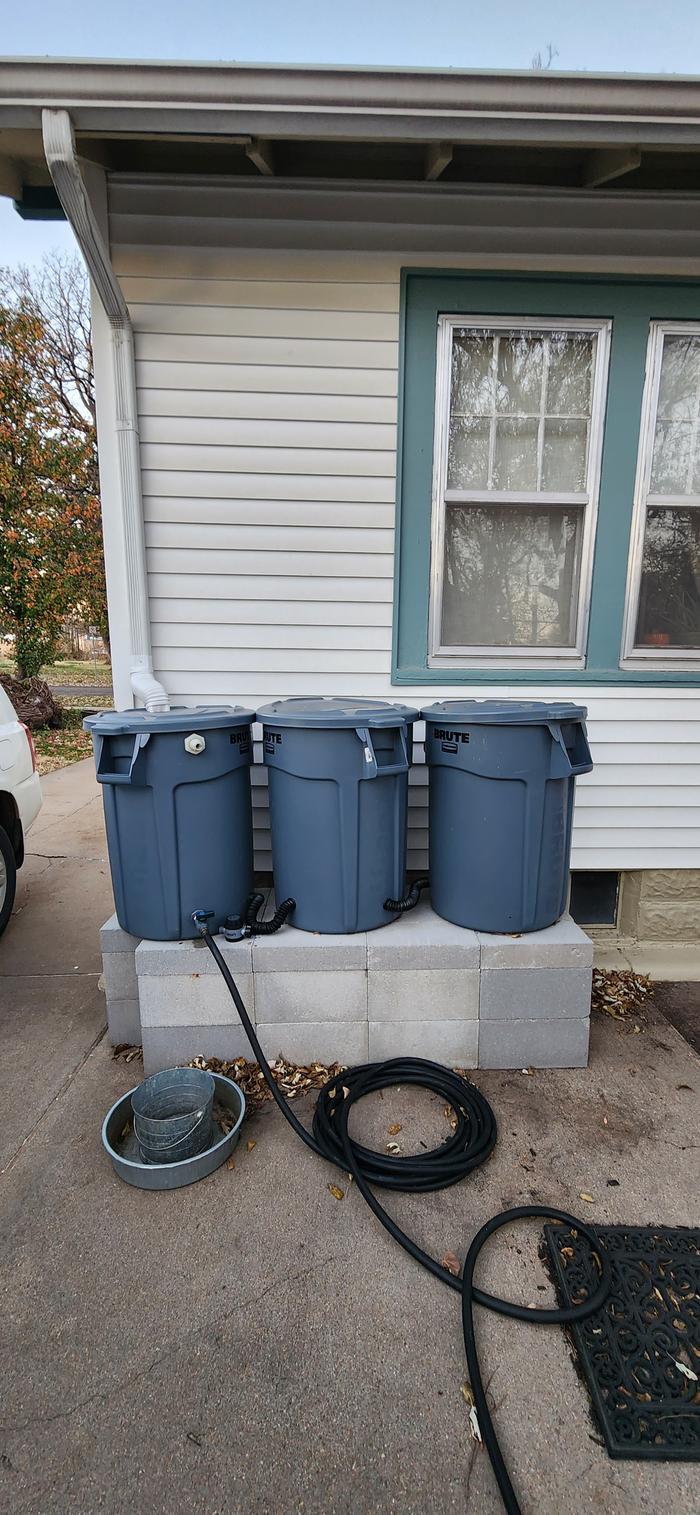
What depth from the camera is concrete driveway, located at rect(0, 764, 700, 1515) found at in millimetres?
1202

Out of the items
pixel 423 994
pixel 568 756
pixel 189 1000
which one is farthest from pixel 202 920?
pixel 568 756

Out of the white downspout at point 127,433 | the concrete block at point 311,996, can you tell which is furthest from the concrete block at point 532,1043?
the white downspout at point 127,433

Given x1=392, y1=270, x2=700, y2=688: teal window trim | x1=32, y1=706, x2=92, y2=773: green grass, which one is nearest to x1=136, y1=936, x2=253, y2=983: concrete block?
x1=392, y1=270, x2=700, y2=688: teal window trim

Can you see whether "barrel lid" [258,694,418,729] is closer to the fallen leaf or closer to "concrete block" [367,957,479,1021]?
"concrete block" [367,957,479,1021]

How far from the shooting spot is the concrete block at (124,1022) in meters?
2.51

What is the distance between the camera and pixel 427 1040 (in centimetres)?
235

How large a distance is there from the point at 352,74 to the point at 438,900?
275 centimetres

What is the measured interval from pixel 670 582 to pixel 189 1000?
109 inches

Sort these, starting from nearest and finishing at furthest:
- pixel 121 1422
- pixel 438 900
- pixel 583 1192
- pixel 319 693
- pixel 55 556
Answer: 1. pixel 121 1422
2. pixel 583 1192
3. pixel 438 900
4. pixel 319 693
5. pixel 55 556

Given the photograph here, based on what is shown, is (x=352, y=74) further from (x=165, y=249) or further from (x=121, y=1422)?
(x=121, y=1422)

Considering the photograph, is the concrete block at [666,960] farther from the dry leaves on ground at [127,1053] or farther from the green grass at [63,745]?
the green grass at [63,745]

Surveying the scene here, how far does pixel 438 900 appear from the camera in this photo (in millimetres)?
2479

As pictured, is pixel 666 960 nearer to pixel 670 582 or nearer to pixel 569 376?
pixel 670 582

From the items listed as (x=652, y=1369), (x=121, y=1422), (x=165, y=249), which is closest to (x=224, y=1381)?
(x=121, y=1422)
